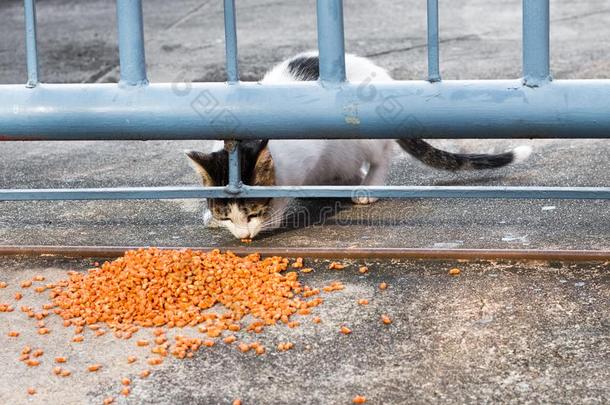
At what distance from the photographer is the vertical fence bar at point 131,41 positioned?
290 centimetres

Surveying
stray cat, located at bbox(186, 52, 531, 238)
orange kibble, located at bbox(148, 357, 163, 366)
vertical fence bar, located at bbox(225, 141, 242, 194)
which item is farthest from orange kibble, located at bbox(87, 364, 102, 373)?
stray cat, located at bbox(186, 52, 531, 238)

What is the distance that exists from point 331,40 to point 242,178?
97 centimetres

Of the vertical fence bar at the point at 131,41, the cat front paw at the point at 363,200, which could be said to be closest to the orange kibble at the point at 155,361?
the vertical fence bar at the point at 131,41

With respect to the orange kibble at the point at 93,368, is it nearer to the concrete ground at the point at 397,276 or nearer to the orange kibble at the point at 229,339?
the concrete ground at the point at 397,276

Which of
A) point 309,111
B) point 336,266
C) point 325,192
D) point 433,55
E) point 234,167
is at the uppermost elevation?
point 433,55

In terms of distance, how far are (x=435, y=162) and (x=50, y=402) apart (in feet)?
7.49

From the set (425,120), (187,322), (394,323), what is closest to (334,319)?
(394,323)

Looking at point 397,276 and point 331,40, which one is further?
point 397,276

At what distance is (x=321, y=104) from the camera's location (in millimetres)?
2889

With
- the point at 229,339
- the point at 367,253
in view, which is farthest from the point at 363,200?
the point at 229,339

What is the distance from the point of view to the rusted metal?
127 inches

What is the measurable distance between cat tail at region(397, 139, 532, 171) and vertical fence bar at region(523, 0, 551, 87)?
145cm

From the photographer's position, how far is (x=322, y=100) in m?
2.89

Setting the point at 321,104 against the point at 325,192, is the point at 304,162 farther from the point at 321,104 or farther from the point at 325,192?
the point at 321,104
